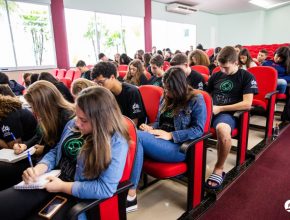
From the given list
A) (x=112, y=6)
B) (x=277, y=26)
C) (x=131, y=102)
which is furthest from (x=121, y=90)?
(x=277, y=26)

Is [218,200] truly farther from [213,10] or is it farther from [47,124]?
[213,10]

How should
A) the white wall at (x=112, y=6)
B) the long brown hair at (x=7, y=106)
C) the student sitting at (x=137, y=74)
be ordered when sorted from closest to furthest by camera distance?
the long brown hair at (x=7, y=106) → the student sitting at (x=137, y=74) → the white wall at (x=112, y=6)

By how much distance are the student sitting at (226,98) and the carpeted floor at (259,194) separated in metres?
0.16

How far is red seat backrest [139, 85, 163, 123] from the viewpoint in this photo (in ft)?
6.90

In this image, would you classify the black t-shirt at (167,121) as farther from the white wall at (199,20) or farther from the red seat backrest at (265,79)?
the white wall at (199,20)

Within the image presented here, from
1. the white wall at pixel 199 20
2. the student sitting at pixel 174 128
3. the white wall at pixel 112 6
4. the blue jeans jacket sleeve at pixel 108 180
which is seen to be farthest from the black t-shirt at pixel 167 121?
the white wall at pixel 199 20

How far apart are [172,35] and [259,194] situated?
33.7 ft

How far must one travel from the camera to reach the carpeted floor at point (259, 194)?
1660 millimetres

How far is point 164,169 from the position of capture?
1.50 m

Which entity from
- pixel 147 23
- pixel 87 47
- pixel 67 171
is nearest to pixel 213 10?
pixel 147 23

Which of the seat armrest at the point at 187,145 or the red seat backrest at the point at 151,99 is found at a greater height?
the red seat backrest at the point at 151,99

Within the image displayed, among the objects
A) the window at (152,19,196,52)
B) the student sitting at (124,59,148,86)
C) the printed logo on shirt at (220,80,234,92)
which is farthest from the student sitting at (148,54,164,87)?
the window at (152,19,196,52)

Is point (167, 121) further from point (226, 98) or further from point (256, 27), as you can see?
point (256, 27)

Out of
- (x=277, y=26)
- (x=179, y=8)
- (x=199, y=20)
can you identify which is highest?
(x=179, y=8)
